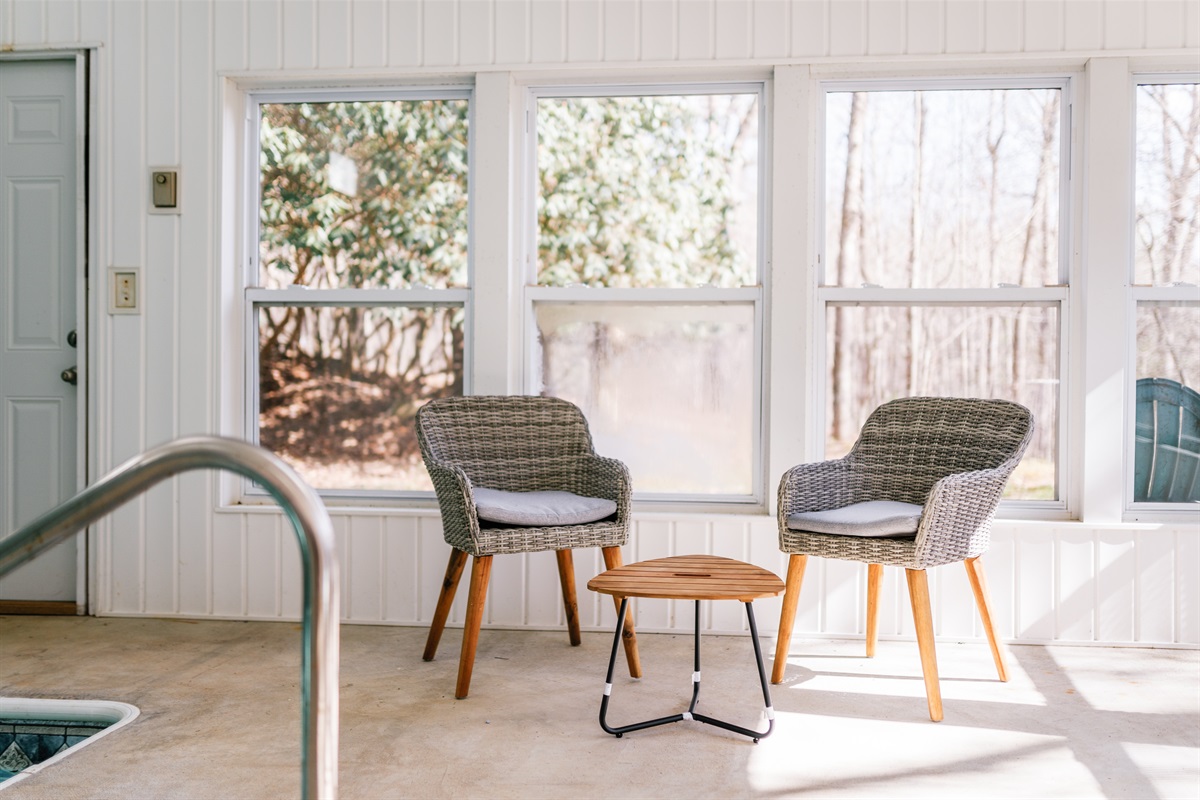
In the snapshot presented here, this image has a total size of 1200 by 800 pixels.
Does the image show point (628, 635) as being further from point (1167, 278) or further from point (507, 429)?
point (1167, 278)

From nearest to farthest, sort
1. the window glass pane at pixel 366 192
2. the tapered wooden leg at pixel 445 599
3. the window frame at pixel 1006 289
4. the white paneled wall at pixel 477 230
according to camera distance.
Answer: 1. the tapered wooden leg at pixel 445 599
2. the white paneled wall at pixel 477 230
3. the window frame at pixel 1006 289
4. the window glass pane at pixel 366 192

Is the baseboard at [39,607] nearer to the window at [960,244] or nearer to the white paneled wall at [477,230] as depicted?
the white paneled wall at [477,230]

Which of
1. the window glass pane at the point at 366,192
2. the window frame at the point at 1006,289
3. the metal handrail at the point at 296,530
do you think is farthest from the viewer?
the window glass pane at the point at 366,192

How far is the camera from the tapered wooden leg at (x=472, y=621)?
2.81 metres

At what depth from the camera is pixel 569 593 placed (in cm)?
334

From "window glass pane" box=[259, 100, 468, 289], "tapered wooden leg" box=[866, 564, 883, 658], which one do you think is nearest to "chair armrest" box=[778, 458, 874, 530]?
"tapered wooden leg" box=[866, 564, 883, 658]

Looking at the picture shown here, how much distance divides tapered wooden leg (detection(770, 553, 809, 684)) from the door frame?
2626 millimetres

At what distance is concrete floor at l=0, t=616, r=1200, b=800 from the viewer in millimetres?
2205

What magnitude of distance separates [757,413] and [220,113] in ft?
7.65

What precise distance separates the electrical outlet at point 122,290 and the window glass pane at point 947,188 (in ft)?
8.71

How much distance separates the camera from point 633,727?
250cm

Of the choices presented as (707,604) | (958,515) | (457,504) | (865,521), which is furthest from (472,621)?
(958,515)

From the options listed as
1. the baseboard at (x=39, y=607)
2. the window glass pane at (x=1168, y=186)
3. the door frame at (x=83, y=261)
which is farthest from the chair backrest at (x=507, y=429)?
the window glass pane at (x=1168, y=186)

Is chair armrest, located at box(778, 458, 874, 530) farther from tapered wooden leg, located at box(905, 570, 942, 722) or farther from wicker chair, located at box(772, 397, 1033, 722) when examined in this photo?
tapered wooden leg, located at box(905, 570, 942, 722)
